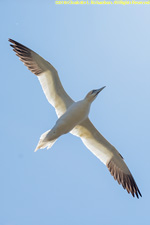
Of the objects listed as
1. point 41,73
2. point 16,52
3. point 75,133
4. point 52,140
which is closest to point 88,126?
point 75,133

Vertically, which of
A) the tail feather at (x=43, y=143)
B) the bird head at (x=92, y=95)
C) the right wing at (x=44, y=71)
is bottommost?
the tail feather at (x=43, y=143)

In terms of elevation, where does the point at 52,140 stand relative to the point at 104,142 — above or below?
above

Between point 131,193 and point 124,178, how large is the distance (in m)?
0.59

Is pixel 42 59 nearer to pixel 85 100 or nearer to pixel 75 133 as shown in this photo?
pixel 85 100

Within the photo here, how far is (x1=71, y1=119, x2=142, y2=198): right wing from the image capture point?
14.0m

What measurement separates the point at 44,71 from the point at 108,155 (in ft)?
12.7

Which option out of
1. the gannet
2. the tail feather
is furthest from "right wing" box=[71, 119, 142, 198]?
the tail feather

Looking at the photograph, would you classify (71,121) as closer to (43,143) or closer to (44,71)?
(43,143)

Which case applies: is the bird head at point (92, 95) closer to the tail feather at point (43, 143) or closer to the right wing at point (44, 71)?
the right wing at point (44, 71)

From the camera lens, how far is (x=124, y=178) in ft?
46.3

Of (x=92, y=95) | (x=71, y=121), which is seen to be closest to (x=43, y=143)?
(x=71, y=121)

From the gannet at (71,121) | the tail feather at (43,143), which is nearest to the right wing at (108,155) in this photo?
the gannet at (71,121)

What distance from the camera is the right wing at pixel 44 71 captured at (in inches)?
521

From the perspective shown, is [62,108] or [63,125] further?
[62,108]
